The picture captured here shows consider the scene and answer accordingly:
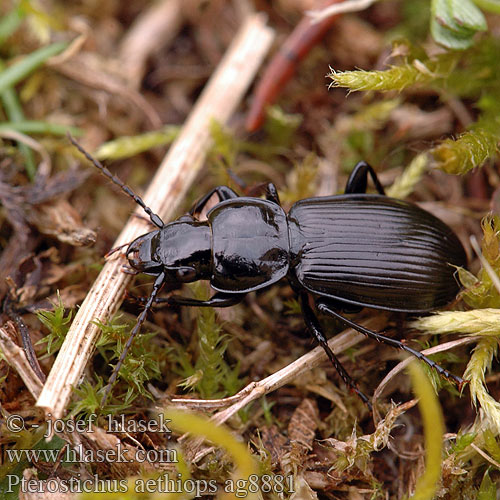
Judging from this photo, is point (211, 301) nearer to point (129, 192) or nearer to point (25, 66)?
point (129, 192)

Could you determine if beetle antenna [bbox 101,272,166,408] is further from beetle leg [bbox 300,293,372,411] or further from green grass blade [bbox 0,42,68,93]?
green grass blade [bbox 0,42,68,93]

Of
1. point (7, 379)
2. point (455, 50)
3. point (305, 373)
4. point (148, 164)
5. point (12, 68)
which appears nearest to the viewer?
point (7, 379)

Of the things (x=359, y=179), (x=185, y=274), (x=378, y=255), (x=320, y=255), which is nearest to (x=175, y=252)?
(x=185, y=274)

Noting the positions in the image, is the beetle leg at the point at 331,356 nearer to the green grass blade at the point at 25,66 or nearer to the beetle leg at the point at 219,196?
the beetle leg at the point at 219,196

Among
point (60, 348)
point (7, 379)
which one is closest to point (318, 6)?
point (60, 348)

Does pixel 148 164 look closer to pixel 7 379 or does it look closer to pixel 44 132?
pixel 44 132
